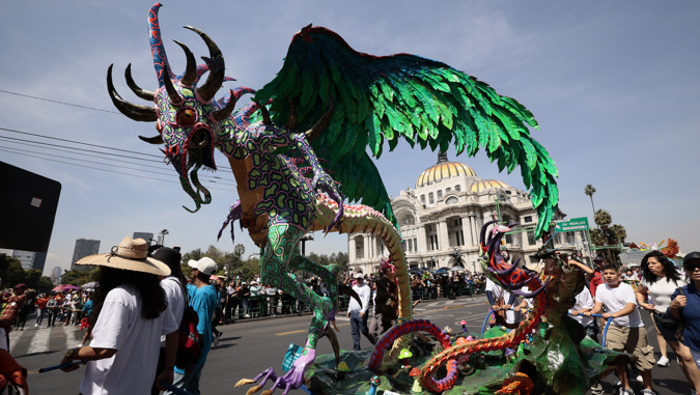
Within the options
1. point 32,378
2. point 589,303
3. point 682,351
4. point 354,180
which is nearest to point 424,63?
point 354,180

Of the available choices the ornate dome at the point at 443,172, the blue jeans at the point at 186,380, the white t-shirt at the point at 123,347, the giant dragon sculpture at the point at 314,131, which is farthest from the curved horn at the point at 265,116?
the ornate dome at the point at 443,172

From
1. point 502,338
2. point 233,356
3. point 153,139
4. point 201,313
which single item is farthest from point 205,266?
point 233,356

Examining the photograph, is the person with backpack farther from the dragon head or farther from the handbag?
the handbag

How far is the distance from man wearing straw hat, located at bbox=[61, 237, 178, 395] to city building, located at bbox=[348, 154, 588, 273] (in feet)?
145

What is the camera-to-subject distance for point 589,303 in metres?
5.59

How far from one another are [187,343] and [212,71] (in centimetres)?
230

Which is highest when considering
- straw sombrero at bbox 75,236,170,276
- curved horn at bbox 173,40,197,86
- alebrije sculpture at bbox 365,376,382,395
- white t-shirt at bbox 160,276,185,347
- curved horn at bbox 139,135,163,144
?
curved horn at bbox 173,40,197,86

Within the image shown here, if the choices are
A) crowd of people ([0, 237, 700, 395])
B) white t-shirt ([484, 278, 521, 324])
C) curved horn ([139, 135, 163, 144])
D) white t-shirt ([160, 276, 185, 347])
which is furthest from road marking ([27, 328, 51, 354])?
white t-shirt ([484, 278, 521, 324])

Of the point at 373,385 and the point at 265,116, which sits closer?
the point at 373,385

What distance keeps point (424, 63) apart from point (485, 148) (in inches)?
49.5

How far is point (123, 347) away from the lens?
195 cm

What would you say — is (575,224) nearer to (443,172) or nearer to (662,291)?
(662,291)

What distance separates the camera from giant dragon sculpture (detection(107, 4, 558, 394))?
3.16 m

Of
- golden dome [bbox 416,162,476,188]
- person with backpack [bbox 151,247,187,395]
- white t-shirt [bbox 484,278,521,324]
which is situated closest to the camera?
person with backpack [bbox 151,247,187,395]
